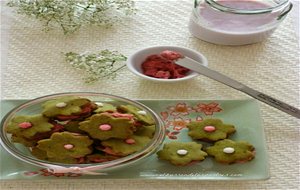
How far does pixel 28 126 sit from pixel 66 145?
0.06 metres

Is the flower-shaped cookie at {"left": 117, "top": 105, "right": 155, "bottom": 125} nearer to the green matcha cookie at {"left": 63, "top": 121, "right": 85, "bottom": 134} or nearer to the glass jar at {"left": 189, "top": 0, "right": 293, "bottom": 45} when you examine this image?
the green matcha cookie at {"left": 63, "top": 121, "right": 85, "bottom": 134}

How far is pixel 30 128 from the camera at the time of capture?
2.53 ft

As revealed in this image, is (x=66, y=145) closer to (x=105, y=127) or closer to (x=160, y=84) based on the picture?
(x=105, y=127)

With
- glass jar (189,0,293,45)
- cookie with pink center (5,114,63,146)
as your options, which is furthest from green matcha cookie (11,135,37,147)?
glass jar (189,0,293,45)

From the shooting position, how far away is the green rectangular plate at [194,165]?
0.74m

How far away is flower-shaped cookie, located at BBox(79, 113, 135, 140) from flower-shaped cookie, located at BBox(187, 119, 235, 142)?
86 millimetres

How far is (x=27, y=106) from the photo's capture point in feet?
2.68

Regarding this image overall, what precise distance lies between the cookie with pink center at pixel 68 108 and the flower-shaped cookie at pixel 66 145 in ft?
0.12

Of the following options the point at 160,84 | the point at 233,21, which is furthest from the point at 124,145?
the point at 233,21

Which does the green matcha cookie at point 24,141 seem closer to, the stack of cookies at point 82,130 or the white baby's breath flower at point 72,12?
the stack of cookies at point 82,130

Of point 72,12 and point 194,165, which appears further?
point 72,12

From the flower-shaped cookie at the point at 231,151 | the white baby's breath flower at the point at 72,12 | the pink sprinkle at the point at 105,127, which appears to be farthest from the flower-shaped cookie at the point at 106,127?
the white baby's breath flower at the point at 72,12

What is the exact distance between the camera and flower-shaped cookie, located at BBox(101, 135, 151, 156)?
0.74 metres

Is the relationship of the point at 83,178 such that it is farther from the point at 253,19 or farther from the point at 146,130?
the point at 253,19
